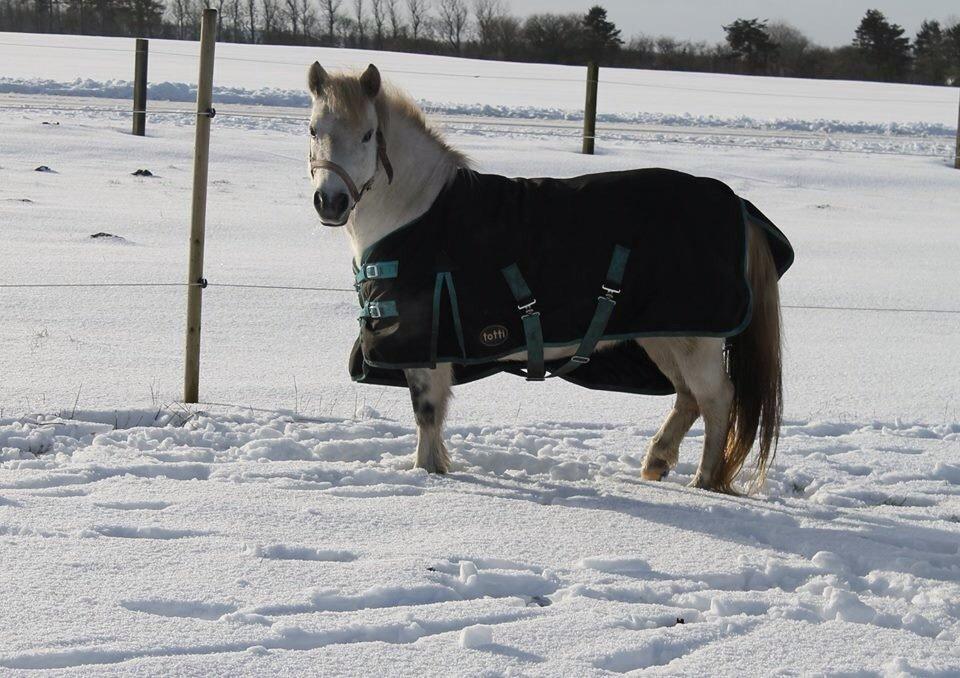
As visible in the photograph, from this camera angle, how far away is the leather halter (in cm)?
378

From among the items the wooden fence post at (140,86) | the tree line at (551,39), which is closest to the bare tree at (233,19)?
the tree line at (551,39)

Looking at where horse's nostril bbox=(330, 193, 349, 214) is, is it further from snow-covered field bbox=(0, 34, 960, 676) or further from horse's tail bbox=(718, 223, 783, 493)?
horse's tail bbox=(718, 223, 783, 493)

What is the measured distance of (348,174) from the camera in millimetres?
3807

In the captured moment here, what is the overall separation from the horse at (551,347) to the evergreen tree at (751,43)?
162ft

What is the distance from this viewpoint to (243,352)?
19.9ft

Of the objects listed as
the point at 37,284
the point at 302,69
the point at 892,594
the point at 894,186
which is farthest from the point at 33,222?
the point at 302,69

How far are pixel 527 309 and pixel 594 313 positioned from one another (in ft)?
0.76

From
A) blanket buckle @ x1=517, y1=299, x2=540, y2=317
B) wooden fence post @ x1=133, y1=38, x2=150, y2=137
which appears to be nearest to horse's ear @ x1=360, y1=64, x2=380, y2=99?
blanket buckle @ x1=517, y1=299, x2=540, y2=317

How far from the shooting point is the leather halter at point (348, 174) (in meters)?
3.78

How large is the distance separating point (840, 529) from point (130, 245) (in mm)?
5996

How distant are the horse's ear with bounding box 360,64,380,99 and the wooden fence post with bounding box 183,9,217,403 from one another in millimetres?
1194

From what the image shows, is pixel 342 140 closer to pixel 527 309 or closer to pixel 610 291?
pixel 527 309

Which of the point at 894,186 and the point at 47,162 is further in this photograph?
the point at 894,186

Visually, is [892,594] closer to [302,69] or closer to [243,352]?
[243,352]
